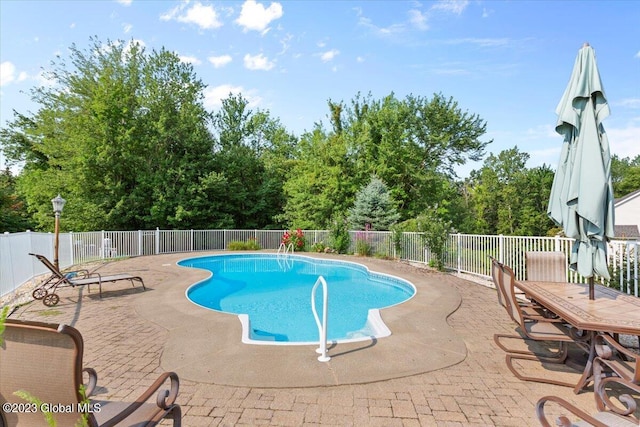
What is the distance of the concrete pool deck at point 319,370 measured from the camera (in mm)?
2531

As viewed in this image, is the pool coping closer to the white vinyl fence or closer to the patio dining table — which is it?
the patio dining table

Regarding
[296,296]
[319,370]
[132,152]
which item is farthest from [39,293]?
[132,152]

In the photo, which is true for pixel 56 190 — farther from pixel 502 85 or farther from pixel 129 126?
pixel 502 85

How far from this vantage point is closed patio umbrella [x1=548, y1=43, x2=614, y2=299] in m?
3.12

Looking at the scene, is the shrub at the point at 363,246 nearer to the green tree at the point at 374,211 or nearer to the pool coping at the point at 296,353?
the green tree at the point at 374,211

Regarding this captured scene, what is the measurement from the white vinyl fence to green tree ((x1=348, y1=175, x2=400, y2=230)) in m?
2.11

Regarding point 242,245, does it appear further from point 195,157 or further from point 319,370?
point 319,370

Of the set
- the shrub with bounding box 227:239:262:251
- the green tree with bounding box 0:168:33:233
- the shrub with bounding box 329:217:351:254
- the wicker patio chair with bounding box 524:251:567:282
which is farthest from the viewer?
the green tree with bounding box 0:168:33:233

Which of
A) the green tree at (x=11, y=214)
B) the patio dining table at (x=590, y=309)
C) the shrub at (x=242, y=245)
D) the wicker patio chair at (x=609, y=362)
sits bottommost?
the shrub at (x=242, y=245)

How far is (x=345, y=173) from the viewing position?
19.9 meters

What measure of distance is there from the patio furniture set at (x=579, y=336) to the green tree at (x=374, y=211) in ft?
39.1

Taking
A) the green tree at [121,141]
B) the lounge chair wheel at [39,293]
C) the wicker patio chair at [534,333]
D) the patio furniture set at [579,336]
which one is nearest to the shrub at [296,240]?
the green tree at [121,141]

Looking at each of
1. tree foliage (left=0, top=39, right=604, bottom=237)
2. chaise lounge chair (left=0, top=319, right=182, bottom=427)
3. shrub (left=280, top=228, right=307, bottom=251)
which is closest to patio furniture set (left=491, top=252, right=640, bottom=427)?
chaise lounge chair (left=0, top=319, right=182, bottom=427)

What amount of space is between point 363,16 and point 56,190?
1903cm
